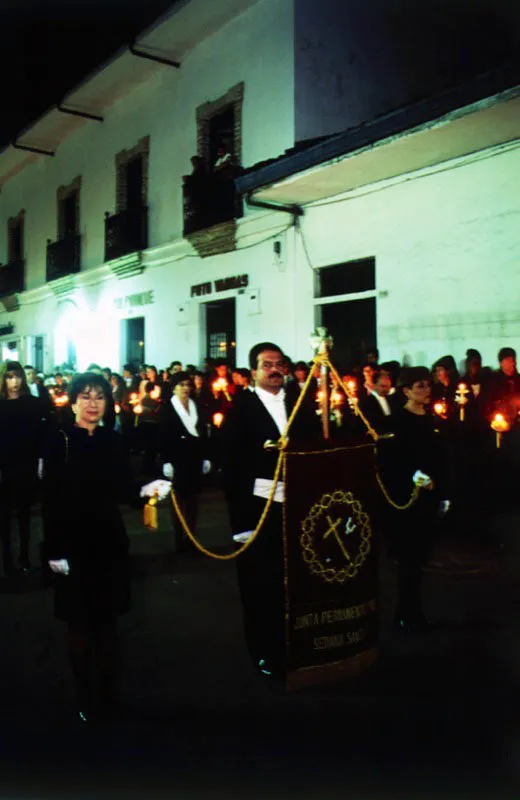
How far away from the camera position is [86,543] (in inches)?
149

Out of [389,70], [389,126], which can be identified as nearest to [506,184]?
[389,126]

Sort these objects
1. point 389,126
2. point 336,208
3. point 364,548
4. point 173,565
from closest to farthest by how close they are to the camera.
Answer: point 364,548 < point 173,565 < point 389,126 < point 336,208

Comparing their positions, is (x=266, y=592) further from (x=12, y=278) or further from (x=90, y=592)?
(x=12, y=278)

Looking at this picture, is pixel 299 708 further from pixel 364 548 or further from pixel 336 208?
pixel 336 208

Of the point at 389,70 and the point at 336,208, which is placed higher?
the point at 389,70

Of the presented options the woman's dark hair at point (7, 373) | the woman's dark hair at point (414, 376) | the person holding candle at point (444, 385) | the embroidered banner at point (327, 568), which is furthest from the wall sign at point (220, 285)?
the embroidered banner at point (327, 568)

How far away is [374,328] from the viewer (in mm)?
13078

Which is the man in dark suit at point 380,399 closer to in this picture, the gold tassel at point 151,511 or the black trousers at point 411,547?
the black trousers at point 411,547

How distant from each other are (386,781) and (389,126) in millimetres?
8197

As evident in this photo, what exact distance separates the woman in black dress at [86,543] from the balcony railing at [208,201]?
37.7 ft

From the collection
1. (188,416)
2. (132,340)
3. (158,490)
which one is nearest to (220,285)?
(132,340)

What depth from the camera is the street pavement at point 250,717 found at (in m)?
3.18

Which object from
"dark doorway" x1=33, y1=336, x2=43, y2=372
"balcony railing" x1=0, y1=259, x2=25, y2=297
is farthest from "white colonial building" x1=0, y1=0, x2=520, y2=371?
"balcony railing" x1=0, y1=259, x2=25, y2=297

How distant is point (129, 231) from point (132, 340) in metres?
2.89
